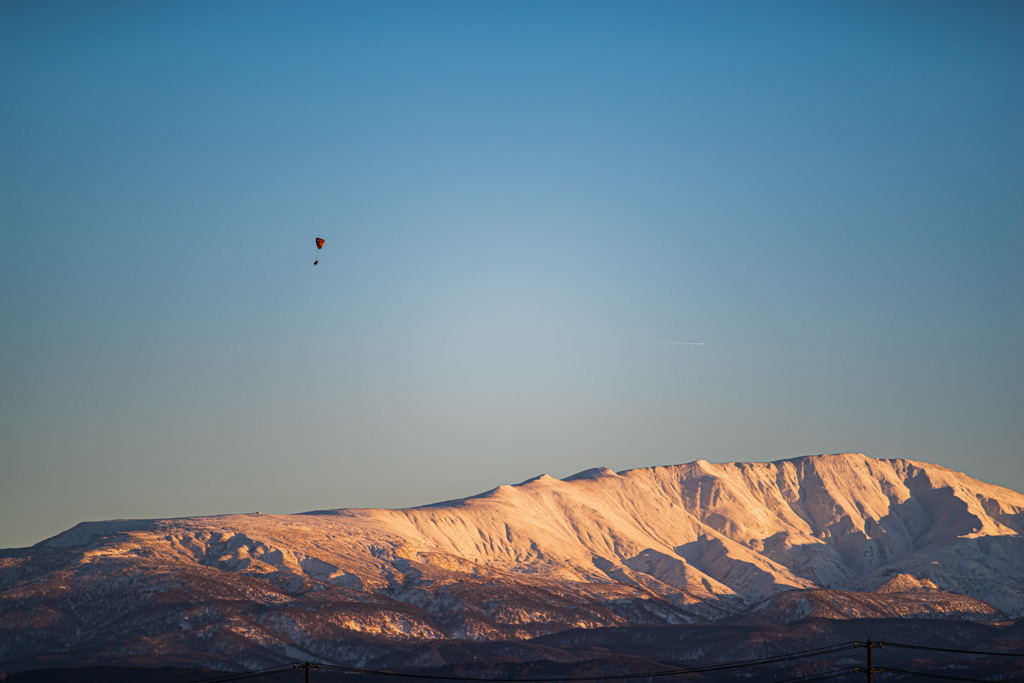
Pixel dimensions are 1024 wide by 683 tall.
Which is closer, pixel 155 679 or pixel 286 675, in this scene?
pixel 155 679

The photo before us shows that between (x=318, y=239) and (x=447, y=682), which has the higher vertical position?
(x=318, y=239)

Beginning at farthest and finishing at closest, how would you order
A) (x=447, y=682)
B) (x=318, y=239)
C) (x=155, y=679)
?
(x=447, y=682), (x=155, y=679), (x=318, y=239)

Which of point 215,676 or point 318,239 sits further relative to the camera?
point 215,676

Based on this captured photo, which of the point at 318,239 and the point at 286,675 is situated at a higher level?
the point at 318,239

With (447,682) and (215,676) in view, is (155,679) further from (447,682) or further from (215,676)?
(447,682)

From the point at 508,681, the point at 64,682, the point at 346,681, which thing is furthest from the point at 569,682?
the point at 64,682

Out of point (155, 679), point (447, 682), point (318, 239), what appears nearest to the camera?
point (318, 239)

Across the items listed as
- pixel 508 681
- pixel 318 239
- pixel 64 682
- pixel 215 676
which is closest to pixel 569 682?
pixel 508 681

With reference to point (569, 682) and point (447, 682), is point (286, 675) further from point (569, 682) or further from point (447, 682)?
point (569, 682)

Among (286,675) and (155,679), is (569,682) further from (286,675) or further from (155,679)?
(155,679)
